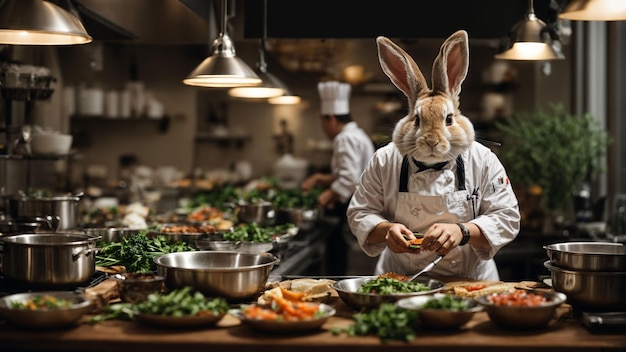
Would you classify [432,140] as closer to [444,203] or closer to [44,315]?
[444,203]

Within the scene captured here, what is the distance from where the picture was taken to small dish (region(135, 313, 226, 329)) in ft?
8.38

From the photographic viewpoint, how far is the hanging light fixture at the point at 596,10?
2977 millimetres

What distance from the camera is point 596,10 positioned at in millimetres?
3006

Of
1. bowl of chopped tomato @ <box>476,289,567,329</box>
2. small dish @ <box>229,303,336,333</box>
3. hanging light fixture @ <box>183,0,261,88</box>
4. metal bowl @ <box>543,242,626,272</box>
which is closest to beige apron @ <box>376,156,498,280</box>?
metal bowl @ <box>543,242,626,272</box>

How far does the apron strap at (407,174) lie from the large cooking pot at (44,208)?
199cm

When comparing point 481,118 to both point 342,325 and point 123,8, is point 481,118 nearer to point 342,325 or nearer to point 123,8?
point 123,8

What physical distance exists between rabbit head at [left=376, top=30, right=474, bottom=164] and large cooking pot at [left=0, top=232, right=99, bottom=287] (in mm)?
1418

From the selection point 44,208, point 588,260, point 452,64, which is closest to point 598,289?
point 588,260

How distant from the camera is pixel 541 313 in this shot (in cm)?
259

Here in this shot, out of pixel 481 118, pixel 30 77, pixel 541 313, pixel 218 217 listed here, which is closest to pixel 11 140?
pixel 30 77

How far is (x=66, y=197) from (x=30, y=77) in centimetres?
71

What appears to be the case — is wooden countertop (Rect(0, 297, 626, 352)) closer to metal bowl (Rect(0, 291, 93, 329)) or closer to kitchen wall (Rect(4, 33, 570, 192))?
metal bowl (Rect(0, 291, 93, 329))

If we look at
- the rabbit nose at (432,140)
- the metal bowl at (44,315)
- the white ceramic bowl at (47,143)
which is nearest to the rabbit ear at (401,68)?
the rabbit nose at (432,140)

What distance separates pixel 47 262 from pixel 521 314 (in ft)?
5.38
